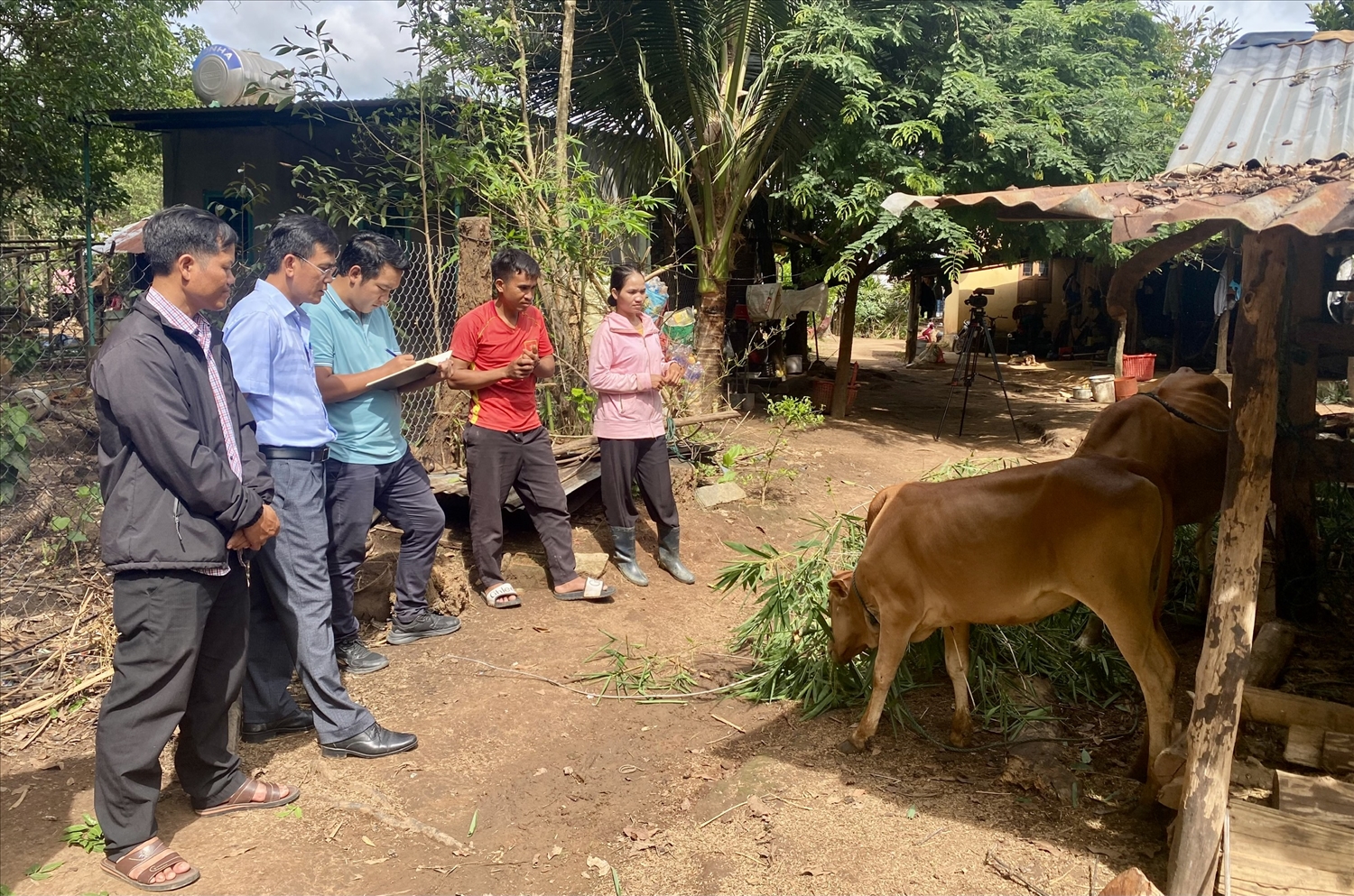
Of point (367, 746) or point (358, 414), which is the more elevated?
point (358, 414)

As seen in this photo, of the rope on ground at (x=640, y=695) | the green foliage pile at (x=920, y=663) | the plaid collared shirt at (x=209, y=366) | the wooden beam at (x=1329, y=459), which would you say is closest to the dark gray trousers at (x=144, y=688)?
the plaid collared shirt at (x=209, y=366)

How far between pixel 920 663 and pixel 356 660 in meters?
2.90

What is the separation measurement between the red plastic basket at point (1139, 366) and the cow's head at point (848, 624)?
1397cm

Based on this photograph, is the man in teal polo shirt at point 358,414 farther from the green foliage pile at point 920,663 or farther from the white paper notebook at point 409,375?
the green foliage pile at point 920,663

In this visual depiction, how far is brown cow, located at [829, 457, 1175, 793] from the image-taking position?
3.55 m

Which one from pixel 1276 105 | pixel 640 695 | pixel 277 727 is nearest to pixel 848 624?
pixel 640 695

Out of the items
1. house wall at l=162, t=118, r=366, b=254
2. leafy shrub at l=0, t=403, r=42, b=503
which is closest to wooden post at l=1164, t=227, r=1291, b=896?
leafy shrub at l=0, t=403, r=42, b=503

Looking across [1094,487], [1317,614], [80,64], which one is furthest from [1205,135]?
[80,64]

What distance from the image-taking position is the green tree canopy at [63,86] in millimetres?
11508

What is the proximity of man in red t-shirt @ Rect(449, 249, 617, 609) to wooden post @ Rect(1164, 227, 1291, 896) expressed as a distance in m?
3.74

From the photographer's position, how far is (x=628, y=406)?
6238 millimetres

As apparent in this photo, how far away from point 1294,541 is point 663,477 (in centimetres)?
372

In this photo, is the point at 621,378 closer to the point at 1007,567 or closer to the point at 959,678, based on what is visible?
the point at 959,678

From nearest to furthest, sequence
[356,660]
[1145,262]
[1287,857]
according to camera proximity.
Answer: [1287,857], [1145,262], [356,660]
